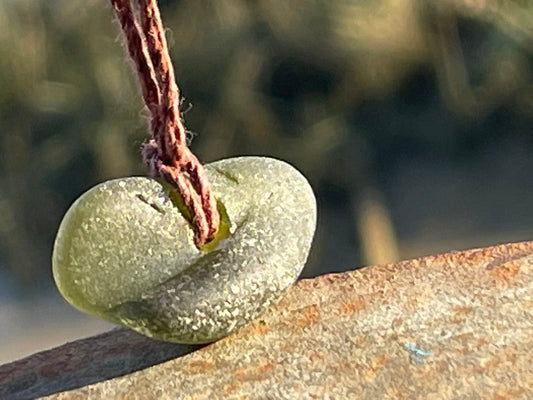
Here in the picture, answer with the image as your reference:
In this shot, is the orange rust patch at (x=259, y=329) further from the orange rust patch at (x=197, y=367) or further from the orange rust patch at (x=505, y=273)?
the orange rust patch at (x=505, y=273)

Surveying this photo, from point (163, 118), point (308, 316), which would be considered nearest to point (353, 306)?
point (308, 316)

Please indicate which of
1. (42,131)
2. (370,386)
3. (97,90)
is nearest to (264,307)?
(370,386)

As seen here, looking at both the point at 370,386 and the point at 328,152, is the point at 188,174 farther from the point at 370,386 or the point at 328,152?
the point at 328,152

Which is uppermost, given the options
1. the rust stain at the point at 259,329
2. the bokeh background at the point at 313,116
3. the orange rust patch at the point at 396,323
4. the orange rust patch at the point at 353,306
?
the rust stain at the point at 259,329

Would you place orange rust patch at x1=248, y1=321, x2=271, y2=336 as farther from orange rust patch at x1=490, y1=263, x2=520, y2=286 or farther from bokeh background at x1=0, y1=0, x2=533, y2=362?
bokeh background at x1=0, y1=0, x2=533, y2=362

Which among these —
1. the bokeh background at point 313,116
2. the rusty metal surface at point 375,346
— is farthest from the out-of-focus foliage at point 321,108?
the rusty metal surface at point 375,346
